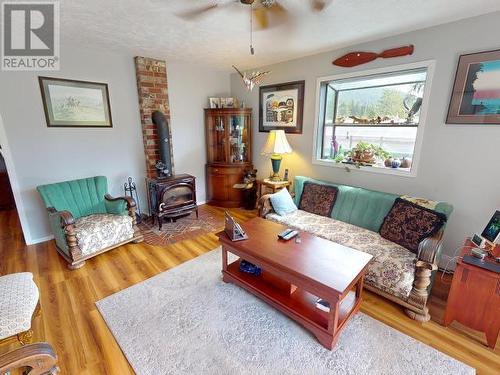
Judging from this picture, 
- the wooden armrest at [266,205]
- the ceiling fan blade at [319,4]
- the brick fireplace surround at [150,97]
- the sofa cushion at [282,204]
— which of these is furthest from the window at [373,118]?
the brick fireplace surround at [150,97]

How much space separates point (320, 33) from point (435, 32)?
1.10 meters

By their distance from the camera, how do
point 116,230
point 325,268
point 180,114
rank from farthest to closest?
1. point 180,114
2. point 116,230
3. point 325,268

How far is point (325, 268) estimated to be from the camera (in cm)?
178

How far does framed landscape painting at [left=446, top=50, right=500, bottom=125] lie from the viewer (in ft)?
6.87

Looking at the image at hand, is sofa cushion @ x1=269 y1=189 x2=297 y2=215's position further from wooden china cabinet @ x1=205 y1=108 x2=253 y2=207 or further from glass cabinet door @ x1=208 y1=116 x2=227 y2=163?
glass cabinet door @ x1=208 y1=116 x2=227 y2=163

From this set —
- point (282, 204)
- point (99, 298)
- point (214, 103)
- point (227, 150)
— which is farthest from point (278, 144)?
point (99, 298)

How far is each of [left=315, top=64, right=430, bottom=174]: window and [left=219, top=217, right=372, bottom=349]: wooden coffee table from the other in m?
1.53

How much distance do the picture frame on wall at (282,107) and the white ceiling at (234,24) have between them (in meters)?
0.53

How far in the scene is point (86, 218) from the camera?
2.90 metres

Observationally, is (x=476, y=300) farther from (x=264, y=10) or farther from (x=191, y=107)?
(x=191, y=107)

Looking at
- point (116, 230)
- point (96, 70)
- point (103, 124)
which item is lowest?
point (116, 230)

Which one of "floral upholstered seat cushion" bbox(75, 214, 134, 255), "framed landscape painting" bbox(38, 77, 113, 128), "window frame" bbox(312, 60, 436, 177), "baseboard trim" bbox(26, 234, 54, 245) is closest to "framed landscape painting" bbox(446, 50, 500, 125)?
"window frame" bbox(312, 60, 436, 177)

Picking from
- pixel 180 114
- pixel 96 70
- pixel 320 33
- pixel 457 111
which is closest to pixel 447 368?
pixel 457 111

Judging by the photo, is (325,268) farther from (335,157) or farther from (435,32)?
(435,32)
